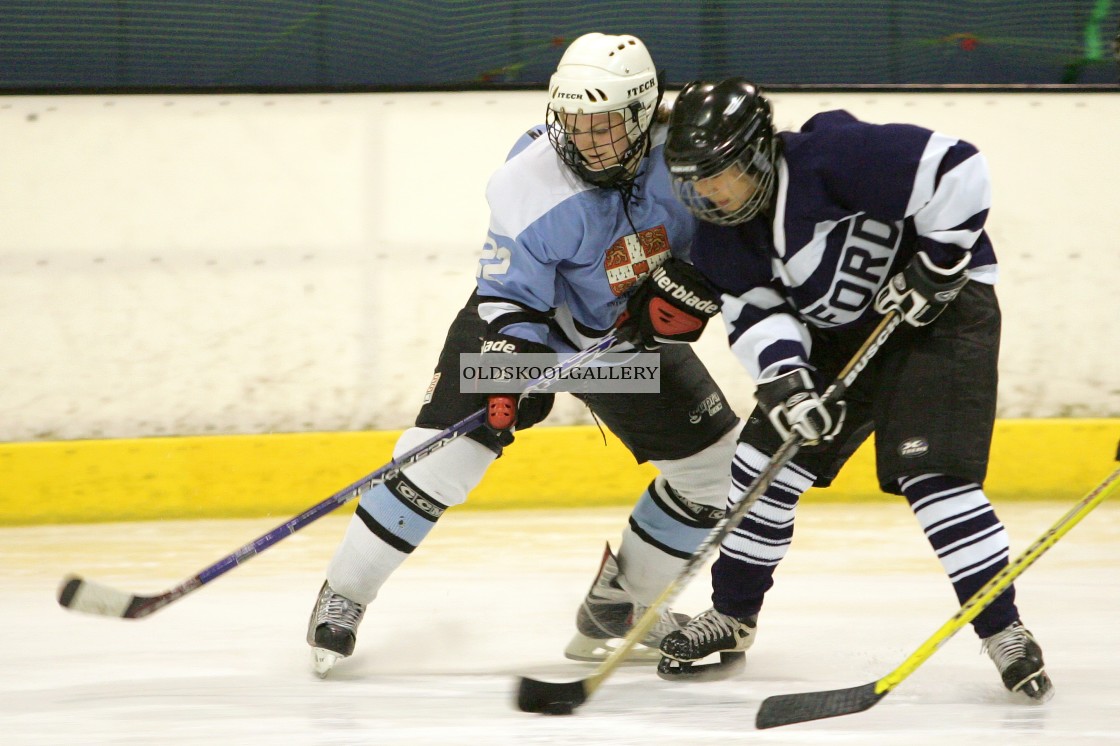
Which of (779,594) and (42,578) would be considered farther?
(42,578)

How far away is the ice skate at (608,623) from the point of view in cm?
226

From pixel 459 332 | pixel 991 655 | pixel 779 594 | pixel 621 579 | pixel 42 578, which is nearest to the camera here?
pixel 991 655

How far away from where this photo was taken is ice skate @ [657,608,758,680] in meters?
2.05

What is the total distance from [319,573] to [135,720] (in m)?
1.05

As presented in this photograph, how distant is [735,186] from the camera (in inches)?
68.7

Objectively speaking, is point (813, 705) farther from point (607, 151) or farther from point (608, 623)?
point (607, 151)

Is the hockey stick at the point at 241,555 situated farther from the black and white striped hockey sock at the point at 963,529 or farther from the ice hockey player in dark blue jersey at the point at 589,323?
the black and white striped hockey sock at the point at 963,529

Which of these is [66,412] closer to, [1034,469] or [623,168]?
[623,168]

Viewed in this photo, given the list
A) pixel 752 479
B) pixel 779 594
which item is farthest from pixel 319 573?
pixel 752 479

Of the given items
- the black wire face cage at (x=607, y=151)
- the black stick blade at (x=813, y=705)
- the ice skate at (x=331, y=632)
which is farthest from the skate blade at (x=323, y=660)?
the black wire face cage at (x=607, y=151)

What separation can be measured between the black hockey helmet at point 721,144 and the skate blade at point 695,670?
2.64 ft

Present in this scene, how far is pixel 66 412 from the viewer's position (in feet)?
11.3

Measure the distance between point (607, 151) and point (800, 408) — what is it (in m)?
0.53

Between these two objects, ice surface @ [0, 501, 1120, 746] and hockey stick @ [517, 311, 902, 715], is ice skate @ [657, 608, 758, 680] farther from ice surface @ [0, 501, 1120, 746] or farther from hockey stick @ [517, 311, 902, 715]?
hockey stick @ [517, 311, 902, 715]
